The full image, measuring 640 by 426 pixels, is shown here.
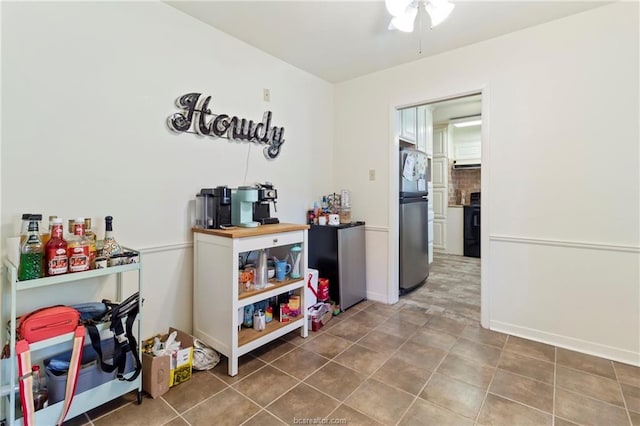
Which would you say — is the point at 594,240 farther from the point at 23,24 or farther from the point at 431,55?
the point at 23,24

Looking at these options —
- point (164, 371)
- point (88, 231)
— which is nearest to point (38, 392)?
point (164, 371)

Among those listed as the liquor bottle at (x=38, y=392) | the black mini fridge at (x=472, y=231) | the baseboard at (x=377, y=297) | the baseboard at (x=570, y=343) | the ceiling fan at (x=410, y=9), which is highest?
the ceiling fan at (x=410, y=9)

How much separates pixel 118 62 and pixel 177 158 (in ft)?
2.11

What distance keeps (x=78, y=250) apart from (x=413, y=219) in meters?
3.08

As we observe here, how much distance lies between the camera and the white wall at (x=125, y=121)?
5.05 feet

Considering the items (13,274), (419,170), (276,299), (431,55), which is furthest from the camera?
A: (419,170)

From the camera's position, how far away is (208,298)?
2086mm

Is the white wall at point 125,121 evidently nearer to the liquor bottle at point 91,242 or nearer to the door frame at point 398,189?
the liquor bottle at point 91,242

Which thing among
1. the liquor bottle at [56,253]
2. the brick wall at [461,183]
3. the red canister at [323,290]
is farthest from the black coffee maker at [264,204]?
the brick wall at [461,183]

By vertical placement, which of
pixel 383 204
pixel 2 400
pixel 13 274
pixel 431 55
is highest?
pixel 431 55

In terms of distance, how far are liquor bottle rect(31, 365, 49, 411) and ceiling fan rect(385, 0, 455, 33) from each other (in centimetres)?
265

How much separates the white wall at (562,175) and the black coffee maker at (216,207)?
208 cm

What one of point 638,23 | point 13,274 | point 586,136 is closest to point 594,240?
point 586,136

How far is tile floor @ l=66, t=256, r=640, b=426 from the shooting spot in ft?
5.08
